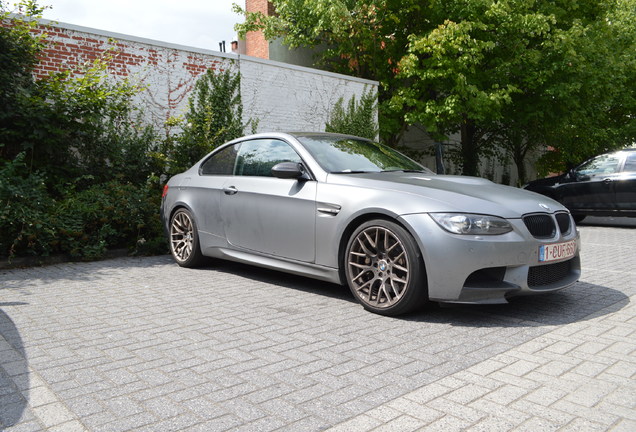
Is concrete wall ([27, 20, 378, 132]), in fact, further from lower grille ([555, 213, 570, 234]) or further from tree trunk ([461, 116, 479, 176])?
tree trunk ([461, 116, 479, 176])

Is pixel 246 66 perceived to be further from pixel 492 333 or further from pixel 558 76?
pixel 558 76

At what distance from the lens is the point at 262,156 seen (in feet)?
20.3

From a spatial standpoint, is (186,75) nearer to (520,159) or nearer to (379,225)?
(379,225)

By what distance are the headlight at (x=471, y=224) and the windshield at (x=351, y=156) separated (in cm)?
133

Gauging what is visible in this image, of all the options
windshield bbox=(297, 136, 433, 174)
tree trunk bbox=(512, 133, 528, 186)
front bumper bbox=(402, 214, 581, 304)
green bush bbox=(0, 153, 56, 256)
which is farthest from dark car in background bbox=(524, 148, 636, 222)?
tree trunk bbox=(512, 133, 528, 186)

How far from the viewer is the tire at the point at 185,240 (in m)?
6.82

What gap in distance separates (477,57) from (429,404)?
1543 cm

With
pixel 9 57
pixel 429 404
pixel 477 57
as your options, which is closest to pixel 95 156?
pixel 9 57

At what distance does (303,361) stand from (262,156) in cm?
302

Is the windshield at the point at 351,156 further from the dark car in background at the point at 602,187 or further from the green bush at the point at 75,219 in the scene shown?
the dark car in background at the point at 602,187

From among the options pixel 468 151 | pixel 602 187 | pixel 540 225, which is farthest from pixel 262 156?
pixel 468 151

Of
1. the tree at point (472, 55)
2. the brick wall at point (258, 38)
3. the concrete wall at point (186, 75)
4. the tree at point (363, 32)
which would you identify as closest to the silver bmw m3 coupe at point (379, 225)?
the concrete wall at point (186, 75)

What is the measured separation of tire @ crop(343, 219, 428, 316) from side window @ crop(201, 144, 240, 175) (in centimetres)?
221

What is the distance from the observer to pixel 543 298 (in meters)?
5.36
